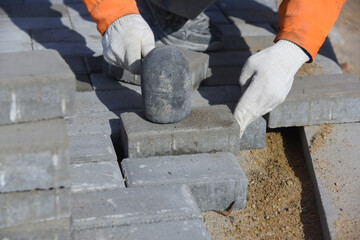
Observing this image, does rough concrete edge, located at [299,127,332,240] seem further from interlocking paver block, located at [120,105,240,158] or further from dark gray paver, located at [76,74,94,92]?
dark gray paver, located at [76,74,94,92]

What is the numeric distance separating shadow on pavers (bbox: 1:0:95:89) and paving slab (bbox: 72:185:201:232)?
152 centimetres

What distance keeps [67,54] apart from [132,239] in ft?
8.01

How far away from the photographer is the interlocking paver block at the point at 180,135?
11.0ft

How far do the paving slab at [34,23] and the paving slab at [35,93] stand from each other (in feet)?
9.44

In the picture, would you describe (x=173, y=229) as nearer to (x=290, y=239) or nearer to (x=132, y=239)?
(x=132, y=239)

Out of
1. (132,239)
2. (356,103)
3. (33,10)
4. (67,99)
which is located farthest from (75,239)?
(33,10)

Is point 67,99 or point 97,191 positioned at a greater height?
point 67,99

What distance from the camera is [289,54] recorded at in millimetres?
3574

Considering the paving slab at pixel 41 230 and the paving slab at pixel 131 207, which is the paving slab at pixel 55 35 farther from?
the paving slab at pixel 41 230

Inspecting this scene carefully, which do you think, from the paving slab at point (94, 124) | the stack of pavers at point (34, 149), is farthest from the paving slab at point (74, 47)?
the stack of pavers at point (34, 149)

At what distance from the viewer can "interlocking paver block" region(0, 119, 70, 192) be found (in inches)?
90.8

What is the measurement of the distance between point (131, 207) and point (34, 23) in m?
3.08

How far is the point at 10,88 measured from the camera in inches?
92.1

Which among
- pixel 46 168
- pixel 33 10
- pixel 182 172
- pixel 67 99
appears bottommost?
pixel 33 10
